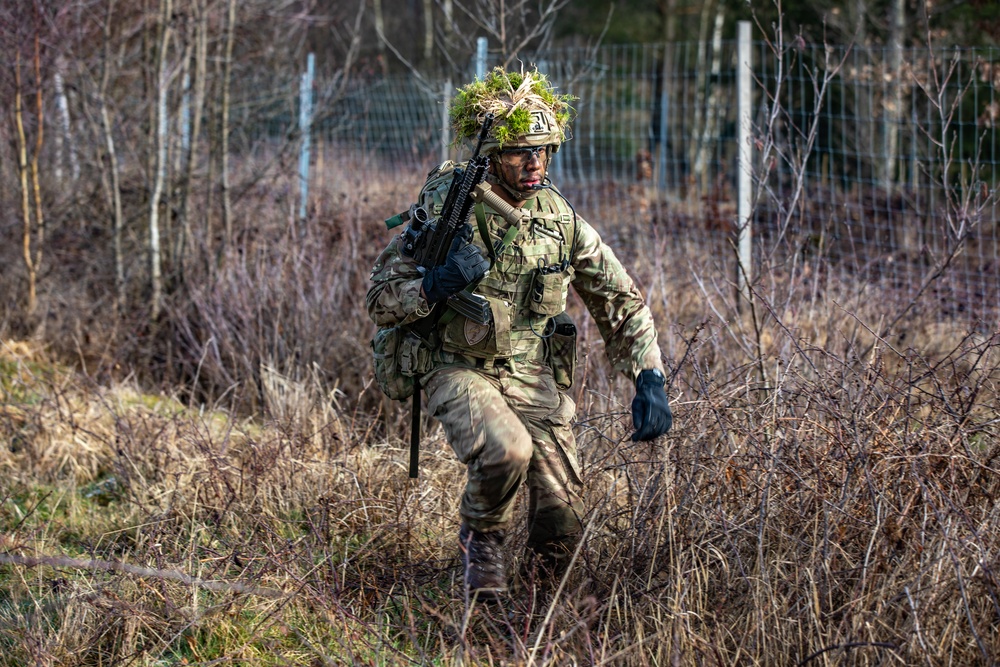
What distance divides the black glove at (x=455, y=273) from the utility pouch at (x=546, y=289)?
25 centimetres

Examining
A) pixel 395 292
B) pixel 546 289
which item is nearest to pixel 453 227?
pixel 395 292

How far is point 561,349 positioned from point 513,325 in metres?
0.24

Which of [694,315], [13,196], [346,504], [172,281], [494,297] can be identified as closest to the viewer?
[494,297]

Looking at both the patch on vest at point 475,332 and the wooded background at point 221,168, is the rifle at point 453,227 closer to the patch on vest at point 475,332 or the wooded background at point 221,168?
the patch on vest at point 475,332

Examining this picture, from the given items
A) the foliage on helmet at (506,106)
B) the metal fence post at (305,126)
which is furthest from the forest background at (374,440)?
the foliage on helmet at (506,106)

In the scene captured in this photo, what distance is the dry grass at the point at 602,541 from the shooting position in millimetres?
2703

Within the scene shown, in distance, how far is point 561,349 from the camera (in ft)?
11.3

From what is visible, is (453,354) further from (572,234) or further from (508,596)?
(508,596)

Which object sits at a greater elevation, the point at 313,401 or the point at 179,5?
the point at 179,5

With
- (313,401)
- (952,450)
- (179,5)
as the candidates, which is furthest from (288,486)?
(179,5)

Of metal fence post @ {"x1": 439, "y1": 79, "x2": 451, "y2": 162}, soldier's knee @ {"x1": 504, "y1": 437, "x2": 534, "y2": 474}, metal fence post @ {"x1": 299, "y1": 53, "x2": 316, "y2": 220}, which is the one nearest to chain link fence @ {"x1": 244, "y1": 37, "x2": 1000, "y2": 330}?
metal fence post @ {"x1": 439, "y1": 79, "x2": 451, "y2": 162}

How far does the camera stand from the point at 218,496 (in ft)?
12.7

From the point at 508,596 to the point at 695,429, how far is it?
0.84 metres

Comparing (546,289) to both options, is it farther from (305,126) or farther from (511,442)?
(305,126)
